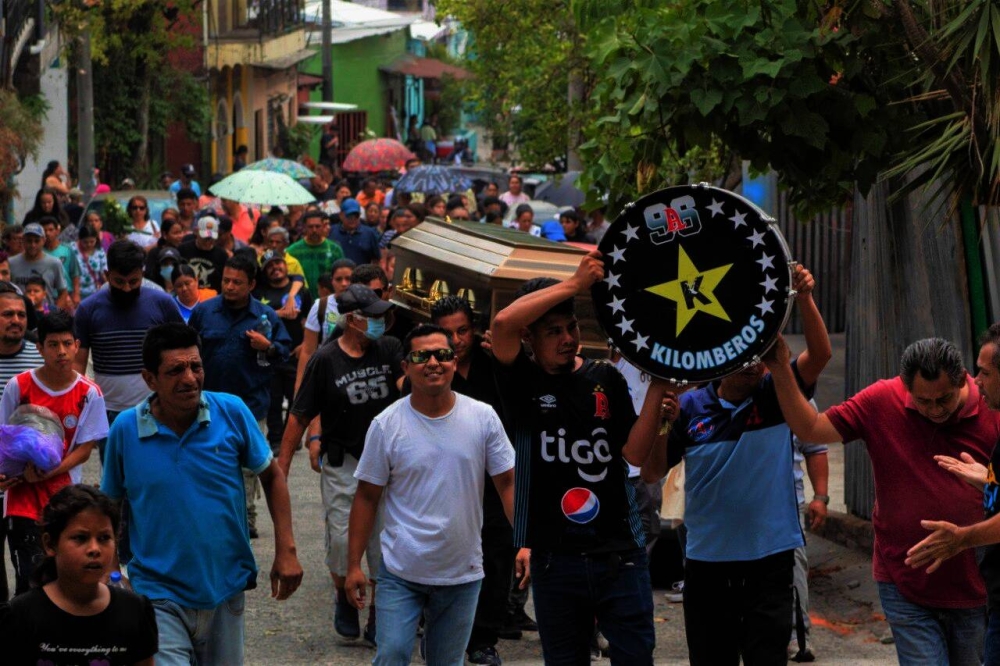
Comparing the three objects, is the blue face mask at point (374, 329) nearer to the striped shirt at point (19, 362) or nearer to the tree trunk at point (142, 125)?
the striped shirt at point (19, 362)

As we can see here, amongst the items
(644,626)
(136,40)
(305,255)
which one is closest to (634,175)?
(644,626)

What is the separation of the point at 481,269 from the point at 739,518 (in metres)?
4.23

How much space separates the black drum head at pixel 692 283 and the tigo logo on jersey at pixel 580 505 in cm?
65

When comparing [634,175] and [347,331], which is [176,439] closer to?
[347,331]

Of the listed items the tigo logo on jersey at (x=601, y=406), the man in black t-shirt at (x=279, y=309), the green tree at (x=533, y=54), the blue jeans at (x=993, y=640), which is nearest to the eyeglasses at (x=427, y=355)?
the tigo logo on jersey at (x=601, y=406)

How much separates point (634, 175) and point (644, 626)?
10.2 feet

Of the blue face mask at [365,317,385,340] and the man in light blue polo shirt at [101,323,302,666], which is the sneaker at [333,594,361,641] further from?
the man in light blue polo shirt at [101,323,302,666]

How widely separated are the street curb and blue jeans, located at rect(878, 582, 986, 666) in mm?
3454

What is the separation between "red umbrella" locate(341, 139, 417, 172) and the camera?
3192 centimetres

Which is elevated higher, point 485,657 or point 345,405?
point 345,405

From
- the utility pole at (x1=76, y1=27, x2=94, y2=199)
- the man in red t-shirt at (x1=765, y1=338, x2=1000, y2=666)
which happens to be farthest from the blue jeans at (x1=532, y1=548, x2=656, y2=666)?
the utility pole at (x1=76, y1=27, x2=94, y2=199)

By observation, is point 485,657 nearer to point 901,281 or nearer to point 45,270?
point 901,281

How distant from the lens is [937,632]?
594 centimetres

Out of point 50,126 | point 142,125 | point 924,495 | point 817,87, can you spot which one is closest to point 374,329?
point 817,87
